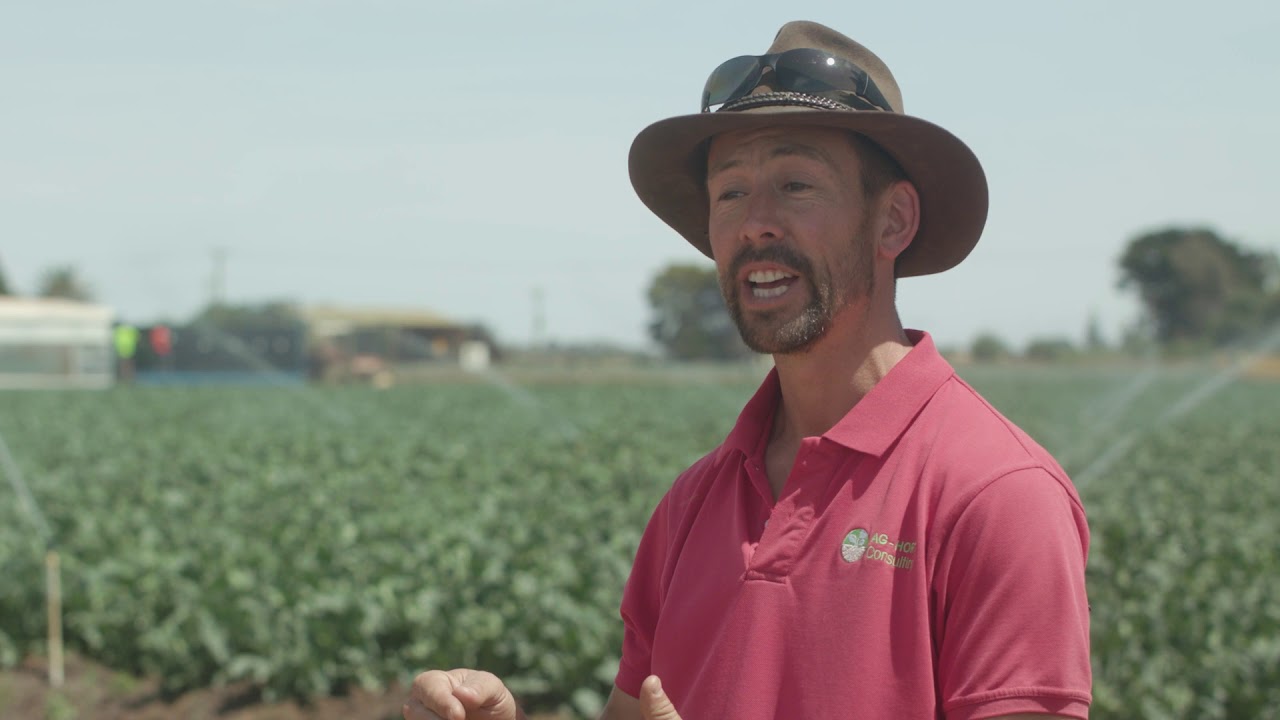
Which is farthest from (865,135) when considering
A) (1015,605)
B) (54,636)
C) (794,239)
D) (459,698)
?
(54,636)

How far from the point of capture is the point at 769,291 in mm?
1886

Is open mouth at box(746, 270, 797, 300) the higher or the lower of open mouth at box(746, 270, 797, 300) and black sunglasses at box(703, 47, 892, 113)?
the lower

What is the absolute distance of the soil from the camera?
19.3 ft

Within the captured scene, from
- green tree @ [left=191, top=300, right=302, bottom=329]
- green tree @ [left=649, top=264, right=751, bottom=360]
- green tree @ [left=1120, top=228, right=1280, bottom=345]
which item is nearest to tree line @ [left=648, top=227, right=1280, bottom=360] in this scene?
green tree @ [left=1120, top=228, right=1280, bottom=345]

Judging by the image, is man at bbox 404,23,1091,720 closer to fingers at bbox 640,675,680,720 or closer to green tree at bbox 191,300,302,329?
fingers at bbox 640,675,680,720

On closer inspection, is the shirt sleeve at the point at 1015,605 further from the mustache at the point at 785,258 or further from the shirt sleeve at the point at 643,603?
the shirt sleeve at the point at 643,603

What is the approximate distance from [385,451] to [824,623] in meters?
14.5

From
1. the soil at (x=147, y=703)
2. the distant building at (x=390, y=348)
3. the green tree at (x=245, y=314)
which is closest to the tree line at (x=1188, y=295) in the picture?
the distant building at (x=390, y=348)

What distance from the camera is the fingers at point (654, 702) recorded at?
158 cm

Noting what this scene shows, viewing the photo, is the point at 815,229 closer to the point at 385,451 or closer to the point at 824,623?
the point at 824,623

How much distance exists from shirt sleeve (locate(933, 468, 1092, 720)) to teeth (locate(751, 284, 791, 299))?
44cm

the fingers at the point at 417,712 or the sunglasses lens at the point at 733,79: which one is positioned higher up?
the sunglasses lens at the point at 733,79

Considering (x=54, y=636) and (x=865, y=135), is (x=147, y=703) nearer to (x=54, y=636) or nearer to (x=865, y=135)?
(x=54, y=636)

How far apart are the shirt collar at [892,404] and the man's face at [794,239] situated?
0.40 feet
